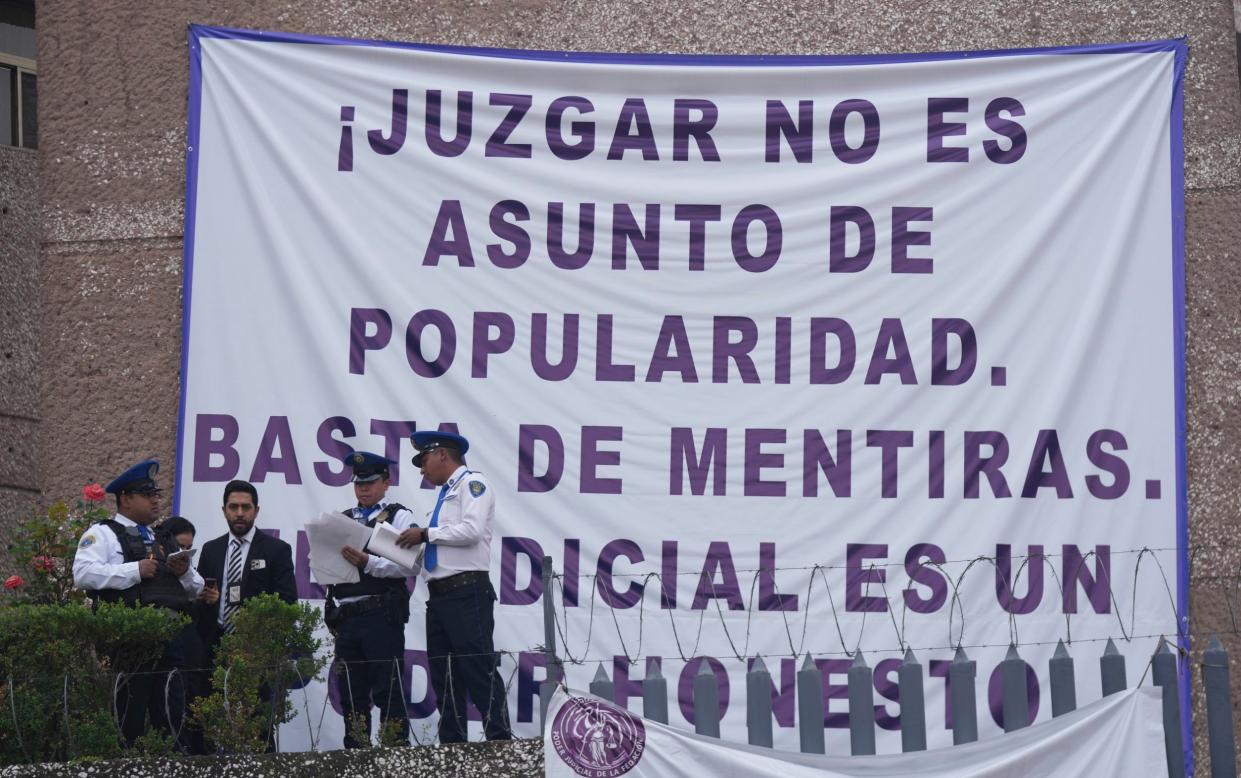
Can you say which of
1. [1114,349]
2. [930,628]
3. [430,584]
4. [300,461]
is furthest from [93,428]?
[1114,349]

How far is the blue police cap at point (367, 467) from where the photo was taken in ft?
24.5

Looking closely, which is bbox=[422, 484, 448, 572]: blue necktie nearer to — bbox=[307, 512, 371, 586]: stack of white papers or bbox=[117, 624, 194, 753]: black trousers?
bbox=[307, 512, 371, 586]: stack of white papers

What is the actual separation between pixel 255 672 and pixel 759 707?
1.79 meters

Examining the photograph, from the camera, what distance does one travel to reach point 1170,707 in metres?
5.23

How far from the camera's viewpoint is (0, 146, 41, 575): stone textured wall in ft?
28.0

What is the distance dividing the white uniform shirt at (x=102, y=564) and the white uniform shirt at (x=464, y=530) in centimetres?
120

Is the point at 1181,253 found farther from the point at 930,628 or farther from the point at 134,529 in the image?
the point at 134,529

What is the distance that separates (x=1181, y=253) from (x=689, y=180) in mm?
2384

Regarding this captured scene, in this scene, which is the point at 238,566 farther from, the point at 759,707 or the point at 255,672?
the point at 759,707

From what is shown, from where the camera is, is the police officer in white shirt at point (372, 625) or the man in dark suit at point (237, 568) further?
the man in dark suit at point (237, 568)

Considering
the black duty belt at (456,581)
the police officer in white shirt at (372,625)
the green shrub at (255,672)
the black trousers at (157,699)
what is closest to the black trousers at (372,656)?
the police officer in white shirt at (372,625)

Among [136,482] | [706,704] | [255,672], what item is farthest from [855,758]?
[136,482]

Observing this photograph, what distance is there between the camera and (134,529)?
711 cm

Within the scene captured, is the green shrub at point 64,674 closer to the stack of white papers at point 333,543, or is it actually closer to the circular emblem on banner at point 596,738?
the stack of white papers at point 333,543
